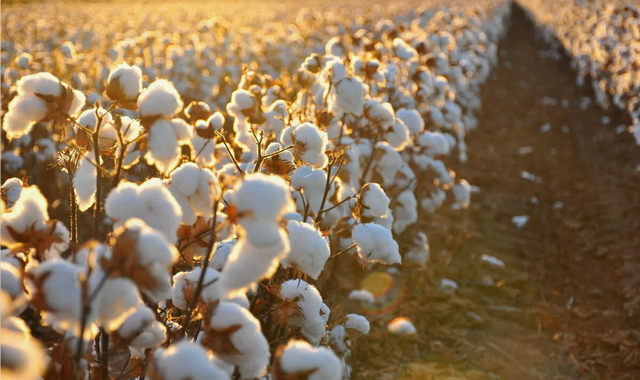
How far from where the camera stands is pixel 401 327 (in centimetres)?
374

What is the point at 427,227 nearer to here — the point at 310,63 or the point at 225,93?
the point at 310,63

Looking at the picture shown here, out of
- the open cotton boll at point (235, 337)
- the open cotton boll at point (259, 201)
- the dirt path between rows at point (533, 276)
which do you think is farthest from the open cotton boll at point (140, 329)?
the dirt path between rows at point (533, 276)

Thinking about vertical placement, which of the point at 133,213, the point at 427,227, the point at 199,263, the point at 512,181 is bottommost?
the point at 199,263

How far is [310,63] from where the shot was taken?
3479 millimetres

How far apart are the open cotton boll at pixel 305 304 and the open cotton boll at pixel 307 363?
26.7 inches

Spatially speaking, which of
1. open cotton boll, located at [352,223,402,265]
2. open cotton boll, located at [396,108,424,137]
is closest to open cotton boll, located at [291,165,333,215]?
open cotton boll, located at [352,223,402,265]

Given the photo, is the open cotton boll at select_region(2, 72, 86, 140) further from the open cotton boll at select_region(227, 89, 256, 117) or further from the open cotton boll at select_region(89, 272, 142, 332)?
the open cotton boll at select_region(227, 89, 256, 117)

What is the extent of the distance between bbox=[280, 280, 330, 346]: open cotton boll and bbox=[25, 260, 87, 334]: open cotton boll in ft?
2.94

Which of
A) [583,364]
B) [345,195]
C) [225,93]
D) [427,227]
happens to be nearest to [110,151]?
[345,195]

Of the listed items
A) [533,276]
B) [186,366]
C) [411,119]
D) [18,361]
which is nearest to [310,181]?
[186,366]

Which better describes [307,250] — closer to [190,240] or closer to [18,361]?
[190,240]

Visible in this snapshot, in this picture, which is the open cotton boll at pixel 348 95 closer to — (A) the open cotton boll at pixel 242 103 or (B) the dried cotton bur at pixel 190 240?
(B) the dried cotton bur at pixel 190 240

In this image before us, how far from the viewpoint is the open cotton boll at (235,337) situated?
53.4 inches

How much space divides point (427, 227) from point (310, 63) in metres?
2.38
